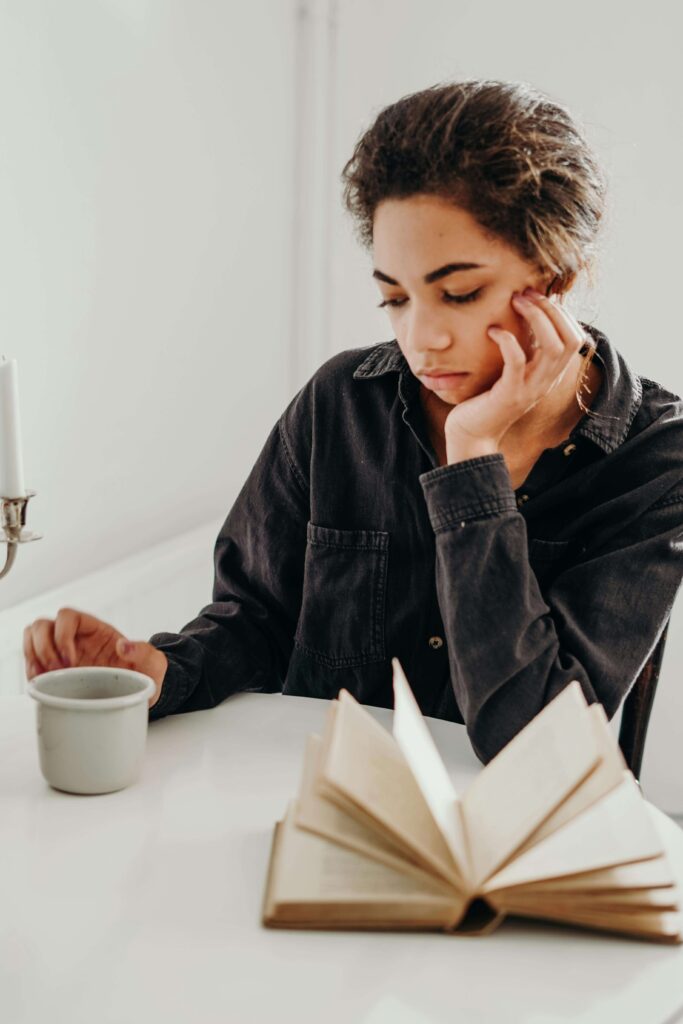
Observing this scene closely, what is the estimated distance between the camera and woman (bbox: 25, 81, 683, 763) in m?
1.09

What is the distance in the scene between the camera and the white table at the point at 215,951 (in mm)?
674

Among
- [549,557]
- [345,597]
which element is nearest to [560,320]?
[549,557]

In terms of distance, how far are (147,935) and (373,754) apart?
0.19 metres

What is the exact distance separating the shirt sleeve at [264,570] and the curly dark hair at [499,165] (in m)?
0.34

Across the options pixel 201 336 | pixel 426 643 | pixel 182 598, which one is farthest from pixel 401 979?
pixel 201 336

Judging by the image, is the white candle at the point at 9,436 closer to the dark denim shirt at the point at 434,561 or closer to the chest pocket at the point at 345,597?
the dark denim shirt at the point at 434,561

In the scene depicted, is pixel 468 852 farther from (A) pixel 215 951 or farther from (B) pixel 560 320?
(B) pixel 560 320

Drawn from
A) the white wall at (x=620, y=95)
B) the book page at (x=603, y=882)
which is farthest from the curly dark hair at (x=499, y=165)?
the white wall at (x=620, y=95)

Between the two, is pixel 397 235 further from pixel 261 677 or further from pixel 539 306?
pixel 261 677

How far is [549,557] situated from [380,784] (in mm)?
539

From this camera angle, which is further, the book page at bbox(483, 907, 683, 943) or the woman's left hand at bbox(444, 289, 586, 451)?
the woman's left hand at bbox(444, 289, 586, 451)

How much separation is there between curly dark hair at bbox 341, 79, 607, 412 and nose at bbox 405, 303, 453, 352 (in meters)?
0.09

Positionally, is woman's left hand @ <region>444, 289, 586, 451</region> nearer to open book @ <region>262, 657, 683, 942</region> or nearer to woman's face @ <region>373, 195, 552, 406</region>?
woman's face @ <region>373, 195, 552, 406</region>

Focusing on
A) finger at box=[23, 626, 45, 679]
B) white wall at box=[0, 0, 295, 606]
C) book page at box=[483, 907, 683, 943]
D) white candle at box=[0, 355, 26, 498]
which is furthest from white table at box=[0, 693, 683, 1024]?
white wall at box=[0, 0, 295, 606]
